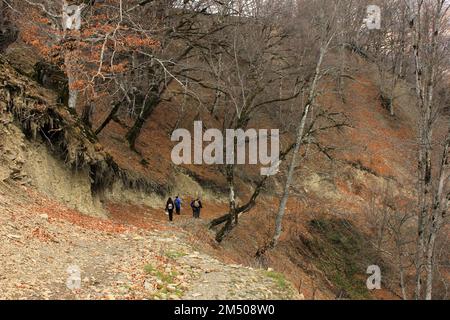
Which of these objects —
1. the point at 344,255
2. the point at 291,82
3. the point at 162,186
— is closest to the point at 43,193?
the point at 162,186

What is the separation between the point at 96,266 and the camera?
10.3m

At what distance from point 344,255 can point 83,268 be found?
822 inches

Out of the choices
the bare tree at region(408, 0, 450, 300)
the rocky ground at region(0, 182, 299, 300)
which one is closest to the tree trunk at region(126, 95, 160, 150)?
the rocky ground at region(0, 182, 299, 300)

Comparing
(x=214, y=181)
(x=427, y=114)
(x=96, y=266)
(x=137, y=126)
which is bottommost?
(x=214, y=181)

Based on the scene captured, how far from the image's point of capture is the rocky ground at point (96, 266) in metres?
8.72

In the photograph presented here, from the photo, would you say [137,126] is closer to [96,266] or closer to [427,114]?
[96,266]

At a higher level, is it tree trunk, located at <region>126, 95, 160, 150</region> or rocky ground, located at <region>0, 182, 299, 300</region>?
tree trunk, located at <region>126, 95, 160, 150</region>

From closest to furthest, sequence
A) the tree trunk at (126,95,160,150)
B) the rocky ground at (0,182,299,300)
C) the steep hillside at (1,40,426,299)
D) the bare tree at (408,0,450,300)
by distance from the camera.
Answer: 1. the rocky ground at (0,182,299,300)
2. the bare tree at (408,0,450,300)
3. the steep hillside at (1,40,426,299)
4. the tree trunk at (126,95,160,150)

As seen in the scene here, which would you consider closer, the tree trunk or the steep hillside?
the steep hillside

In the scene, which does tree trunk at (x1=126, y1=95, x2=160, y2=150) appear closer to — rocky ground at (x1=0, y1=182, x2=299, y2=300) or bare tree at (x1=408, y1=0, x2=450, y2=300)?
rocky ground at (x1=0, y1=182, x2=299, y2=300)

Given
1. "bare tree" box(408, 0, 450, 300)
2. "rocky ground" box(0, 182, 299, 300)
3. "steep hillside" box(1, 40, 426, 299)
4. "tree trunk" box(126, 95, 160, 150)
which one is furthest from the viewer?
"tree trunk" box(126, 95, 160, 150)

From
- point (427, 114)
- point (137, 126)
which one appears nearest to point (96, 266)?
point (427, 114)

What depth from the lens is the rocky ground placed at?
8.72m

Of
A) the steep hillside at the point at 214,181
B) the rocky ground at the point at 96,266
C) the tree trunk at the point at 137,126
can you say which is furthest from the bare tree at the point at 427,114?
the tree trunk at the point at 137,126
